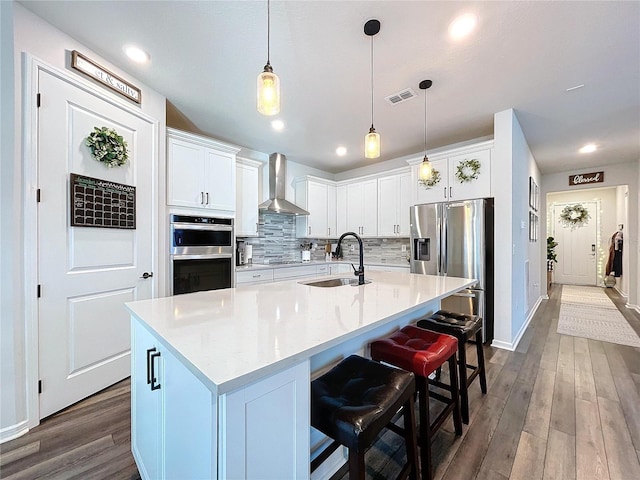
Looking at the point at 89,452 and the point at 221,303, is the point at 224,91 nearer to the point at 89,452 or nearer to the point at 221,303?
the point at 221,303

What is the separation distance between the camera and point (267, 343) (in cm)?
85

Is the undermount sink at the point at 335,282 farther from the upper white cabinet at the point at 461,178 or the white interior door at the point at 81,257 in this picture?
the upper white cabinet at the point at 461,178

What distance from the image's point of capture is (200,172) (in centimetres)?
308

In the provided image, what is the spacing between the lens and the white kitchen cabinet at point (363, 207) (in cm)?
460

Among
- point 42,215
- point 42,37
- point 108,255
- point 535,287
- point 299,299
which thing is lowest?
point 535,287

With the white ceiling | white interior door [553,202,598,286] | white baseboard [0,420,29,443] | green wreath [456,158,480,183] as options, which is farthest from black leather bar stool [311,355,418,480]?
white interior door [553,202,598,286]

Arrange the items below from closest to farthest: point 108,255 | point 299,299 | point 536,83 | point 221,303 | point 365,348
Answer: point 221,303, point 299,299, point 365,348, point 108,255, point 536,83

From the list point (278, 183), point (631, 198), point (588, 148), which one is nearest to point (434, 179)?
point (278, 183)

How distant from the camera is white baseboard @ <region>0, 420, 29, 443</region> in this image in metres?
1.62

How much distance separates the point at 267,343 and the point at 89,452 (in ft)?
5.32

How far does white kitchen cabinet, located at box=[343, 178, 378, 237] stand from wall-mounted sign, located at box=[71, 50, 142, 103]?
333 centimetres

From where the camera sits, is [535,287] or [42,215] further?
[535,287]

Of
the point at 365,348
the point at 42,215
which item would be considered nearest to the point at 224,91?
the point at 42,215

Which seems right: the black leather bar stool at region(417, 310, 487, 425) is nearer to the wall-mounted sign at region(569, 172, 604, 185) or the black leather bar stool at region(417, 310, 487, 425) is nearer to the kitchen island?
the kitchen island
